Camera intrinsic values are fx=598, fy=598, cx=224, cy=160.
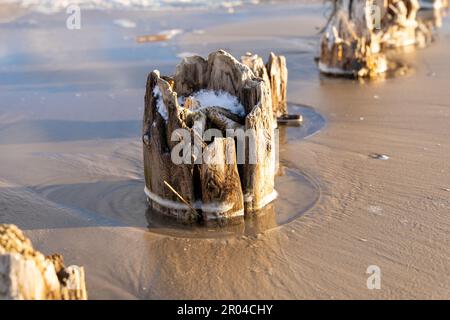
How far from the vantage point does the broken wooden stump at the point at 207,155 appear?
15.9ft

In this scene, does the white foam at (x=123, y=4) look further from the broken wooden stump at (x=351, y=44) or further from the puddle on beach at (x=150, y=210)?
the puddle on beach at (x=150, y=210)

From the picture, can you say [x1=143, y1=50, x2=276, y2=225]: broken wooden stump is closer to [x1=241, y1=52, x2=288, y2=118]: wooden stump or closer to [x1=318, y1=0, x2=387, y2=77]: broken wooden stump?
[x1=241, y1=52, x2=288, y2=118]: wooden stump

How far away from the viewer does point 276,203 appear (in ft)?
17.9

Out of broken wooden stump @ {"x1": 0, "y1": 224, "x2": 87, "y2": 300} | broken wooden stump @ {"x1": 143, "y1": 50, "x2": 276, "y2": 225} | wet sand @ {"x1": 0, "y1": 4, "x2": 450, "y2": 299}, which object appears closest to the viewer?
broken wooden stump @ {"x1": 0, "y1": 224, "x2": 87, "y2": 300}

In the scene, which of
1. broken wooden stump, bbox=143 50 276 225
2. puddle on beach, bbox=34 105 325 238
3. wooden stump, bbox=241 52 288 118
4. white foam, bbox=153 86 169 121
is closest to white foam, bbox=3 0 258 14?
wooden stump, bbox=241 52 288 118

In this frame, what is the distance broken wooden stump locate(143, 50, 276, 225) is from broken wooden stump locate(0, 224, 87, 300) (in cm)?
151

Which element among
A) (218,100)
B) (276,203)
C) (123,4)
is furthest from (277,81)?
(123,4)

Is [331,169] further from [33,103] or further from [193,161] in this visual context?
[33,103]

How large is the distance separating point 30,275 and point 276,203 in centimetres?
269

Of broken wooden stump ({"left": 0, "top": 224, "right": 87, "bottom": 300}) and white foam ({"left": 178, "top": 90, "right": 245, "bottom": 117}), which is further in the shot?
white foam ({"left": 178, "top": 90, "right": 245, "bottom": 117})

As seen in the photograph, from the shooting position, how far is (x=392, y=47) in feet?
42.9

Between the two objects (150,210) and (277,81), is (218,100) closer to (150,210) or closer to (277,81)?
(150,210)

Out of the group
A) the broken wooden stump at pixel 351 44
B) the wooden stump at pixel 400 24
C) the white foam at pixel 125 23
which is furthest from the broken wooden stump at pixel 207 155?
the white foam at pixel 125 23

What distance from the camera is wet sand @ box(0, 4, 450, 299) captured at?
425 cm
